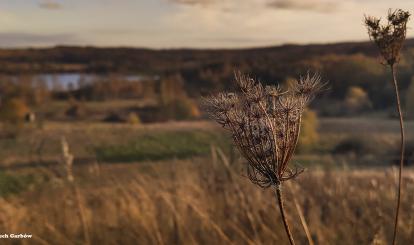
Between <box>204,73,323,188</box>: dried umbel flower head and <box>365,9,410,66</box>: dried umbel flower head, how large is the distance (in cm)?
25

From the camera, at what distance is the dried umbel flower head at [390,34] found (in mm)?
1542

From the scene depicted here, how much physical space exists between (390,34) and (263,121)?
485 mm

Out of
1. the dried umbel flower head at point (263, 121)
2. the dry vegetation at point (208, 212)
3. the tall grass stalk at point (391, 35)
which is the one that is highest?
the tall grass stalk at point (391, 35)

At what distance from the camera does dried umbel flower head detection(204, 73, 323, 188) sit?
4.52ft

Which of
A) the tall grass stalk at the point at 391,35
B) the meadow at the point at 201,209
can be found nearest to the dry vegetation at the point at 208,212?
the meadow at the point at 201,209

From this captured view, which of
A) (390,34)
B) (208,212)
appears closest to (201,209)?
(208,212)

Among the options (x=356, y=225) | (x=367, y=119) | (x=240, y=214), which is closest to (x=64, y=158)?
(x=240, y=214)

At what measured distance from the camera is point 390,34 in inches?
63.4

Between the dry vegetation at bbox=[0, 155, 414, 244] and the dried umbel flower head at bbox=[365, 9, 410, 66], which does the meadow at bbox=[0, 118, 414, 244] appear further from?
the dried umbel flower head at bbox=[365, 9, 410, 66]

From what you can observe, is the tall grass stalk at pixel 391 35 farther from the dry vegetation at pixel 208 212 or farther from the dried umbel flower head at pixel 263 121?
the dry vegetation at pixel 208 212

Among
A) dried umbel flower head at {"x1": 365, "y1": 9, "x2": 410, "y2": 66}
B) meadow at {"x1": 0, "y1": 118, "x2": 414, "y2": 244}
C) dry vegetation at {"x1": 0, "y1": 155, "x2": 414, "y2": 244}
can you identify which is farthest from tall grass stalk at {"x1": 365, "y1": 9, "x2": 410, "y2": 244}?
dry vegetation at {"x1": 0, "y1": 155, "x2": 414, "y2": 244}

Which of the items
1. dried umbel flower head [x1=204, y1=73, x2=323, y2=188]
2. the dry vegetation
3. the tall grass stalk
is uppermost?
the tall grass stalk

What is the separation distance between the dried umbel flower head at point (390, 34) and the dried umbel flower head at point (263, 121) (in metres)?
0.25

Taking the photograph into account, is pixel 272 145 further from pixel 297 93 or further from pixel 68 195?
pixel 68 195
